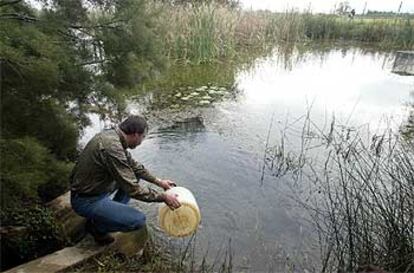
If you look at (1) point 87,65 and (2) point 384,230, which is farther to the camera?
(1) point 87,65

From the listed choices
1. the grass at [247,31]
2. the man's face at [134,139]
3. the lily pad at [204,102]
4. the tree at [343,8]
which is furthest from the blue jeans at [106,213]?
the tree at [343,8]

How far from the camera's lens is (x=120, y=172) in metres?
3.04

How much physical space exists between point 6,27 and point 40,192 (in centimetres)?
164

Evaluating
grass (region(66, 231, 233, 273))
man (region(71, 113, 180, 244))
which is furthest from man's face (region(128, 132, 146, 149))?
grass (region(66, 231, 233, 273))

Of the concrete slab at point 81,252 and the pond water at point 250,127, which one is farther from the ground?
the concrete slab at point 81,252

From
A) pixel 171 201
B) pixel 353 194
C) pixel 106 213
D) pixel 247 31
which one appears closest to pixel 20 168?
pixel 106 213

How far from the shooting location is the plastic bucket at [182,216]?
3162 mm

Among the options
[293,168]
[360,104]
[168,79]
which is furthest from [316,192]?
[168,79]

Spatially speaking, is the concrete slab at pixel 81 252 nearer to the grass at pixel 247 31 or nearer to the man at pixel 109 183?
the man at pixel 109 183

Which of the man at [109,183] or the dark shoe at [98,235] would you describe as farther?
the dark shoe at [98,235]

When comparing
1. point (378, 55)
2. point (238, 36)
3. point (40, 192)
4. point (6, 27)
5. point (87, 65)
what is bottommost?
point (378, 55)

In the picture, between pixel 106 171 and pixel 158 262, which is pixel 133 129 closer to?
pixel 106 171

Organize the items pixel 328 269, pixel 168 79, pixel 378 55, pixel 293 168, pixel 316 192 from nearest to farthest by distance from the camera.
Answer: pixel 328 269 < pixel 316 192 < pixel 293 168 < pixel 168 79 < pixel 378 55

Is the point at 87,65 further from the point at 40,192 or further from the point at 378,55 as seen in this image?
the point at 378,55
